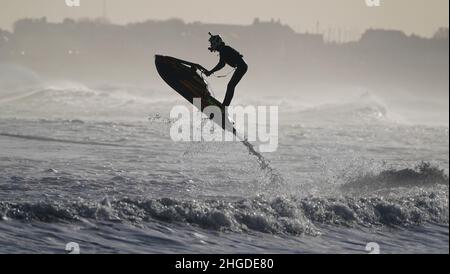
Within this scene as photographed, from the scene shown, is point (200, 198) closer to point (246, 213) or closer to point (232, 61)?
point (246, 213)

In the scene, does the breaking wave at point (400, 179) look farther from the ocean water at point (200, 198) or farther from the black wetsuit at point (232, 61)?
the black wetsuit at point (232, 61)

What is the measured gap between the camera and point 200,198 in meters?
13.5

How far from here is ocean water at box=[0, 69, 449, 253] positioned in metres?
11.0

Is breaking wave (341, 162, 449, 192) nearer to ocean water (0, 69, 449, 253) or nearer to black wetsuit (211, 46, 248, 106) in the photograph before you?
ocean water (0, 69, 449, 253)

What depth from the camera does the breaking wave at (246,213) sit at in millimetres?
11555

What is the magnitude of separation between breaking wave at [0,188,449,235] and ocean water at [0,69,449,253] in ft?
0.06

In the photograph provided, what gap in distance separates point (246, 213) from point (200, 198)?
1344 millimetres

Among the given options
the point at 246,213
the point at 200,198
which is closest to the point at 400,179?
the point at 200,198

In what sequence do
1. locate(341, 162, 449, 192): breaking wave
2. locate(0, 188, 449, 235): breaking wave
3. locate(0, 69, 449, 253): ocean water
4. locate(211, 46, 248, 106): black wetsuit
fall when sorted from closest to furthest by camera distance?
locate(0, 69, 449, 253): ocean water
locate(0, 188, 449, 235): breaking wave
locate(211, 46, 248, 106): black wetsuit
locate(341, 162, 449, 192): breaking wave

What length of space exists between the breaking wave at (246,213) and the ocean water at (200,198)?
19mm

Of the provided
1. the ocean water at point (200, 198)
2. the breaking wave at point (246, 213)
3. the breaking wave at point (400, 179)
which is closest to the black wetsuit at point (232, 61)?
the ocean water at point (200, 198)

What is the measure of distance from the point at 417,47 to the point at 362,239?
91.4m

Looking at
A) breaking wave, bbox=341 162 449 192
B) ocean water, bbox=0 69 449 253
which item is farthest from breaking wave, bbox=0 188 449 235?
breaking wave, bbox=341 162 449 192
